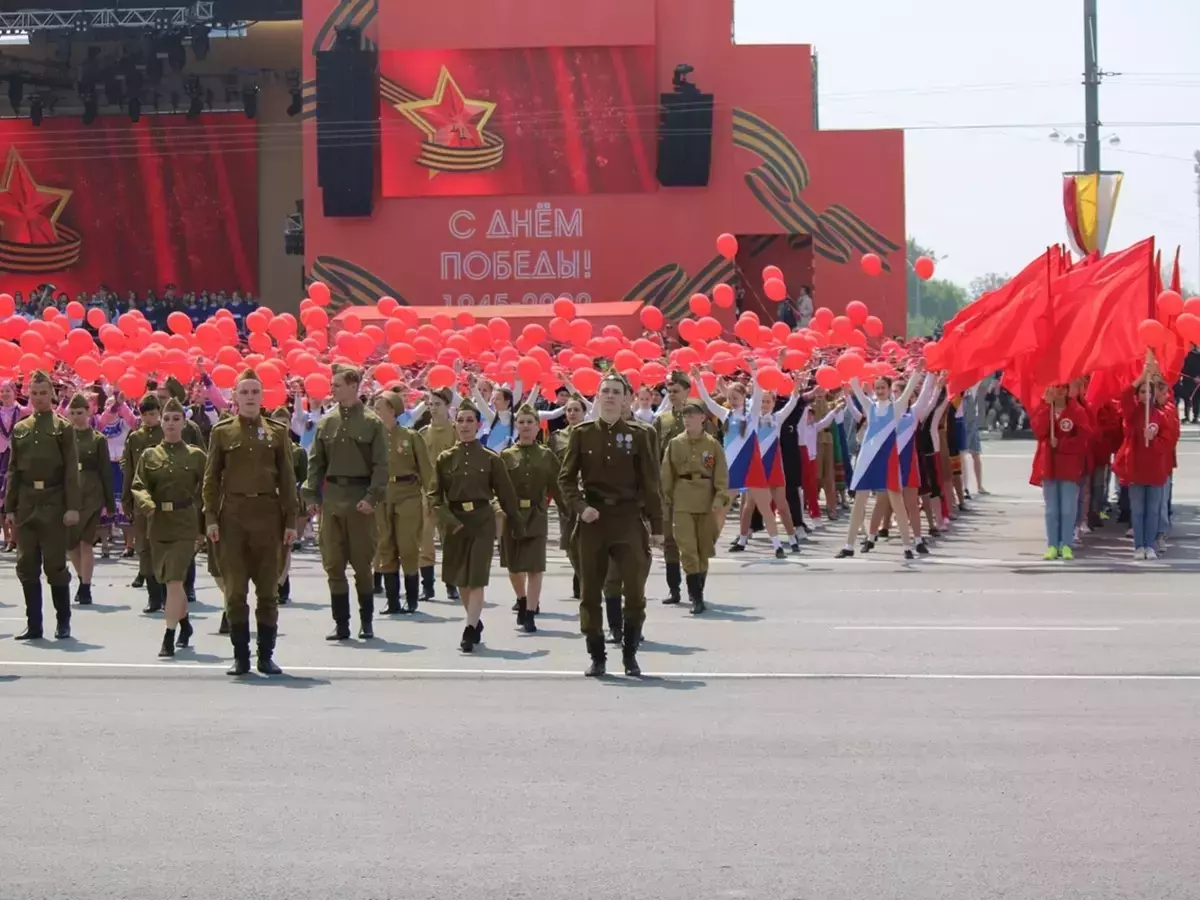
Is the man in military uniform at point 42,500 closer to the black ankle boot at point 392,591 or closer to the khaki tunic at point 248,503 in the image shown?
the khaki tunic at point 248,503

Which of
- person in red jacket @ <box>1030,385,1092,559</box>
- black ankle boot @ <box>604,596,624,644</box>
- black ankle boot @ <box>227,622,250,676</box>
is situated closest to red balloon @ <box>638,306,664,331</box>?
person in red jacket @ <box>1030,385,1092,559</box>

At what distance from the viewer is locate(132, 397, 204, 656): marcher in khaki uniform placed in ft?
41.0

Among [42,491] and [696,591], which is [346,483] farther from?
[696,591]

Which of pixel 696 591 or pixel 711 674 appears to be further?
pixel 696 591

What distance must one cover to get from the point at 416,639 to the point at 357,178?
97.4 ft

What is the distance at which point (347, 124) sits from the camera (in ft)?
135

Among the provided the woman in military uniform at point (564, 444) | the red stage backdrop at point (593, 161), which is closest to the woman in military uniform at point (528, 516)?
the woman in military uniform at point (564, 444)

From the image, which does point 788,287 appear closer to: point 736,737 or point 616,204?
point 616,204

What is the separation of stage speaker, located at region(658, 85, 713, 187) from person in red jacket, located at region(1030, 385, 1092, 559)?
23.4 m

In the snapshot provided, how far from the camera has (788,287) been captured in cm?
4272

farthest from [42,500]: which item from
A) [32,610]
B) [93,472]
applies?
[93,472]

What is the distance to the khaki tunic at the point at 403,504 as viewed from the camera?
48.8 feet

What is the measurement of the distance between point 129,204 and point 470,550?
37.5 m

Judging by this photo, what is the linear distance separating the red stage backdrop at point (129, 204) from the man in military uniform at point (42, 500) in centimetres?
3512
